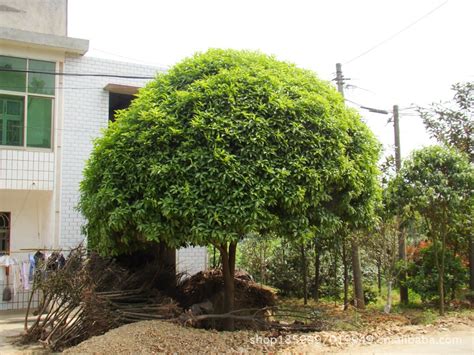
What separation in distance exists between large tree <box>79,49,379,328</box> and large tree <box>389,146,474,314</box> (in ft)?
7.62

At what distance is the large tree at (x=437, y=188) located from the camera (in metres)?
10.4

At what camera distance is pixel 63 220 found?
12.4 m

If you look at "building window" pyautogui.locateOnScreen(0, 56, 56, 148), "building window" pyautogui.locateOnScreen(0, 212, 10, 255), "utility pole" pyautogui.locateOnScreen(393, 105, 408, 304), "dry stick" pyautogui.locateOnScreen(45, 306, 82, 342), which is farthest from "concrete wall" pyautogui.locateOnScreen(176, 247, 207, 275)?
"dry stick" pyautogui.locateOnScreen(45, 306, 82, 342)

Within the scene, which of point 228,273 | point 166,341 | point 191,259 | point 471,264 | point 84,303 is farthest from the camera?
point 191,259

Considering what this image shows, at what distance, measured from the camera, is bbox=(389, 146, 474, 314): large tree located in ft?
34.1

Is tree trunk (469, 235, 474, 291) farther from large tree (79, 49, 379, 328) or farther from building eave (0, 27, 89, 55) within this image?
building eave (0, 27, 89, 55)

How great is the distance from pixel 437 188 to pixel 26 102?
392 inches

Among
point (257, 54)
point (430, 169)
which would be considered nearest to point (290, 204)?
point (257, 54)

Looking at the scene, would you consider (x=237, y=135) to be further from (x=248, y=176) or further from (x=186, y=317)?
(x=186, y=317)

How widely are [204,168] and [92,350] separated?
302 cm

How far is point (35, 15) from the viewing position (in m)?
13.7

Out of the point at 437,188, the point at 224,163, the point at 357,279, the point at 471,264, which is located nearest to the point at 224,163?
the point at 224,163

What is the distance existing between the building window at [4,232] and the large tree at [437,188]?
9.48m

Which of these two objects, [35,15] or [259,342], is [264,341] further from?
[35,15]
